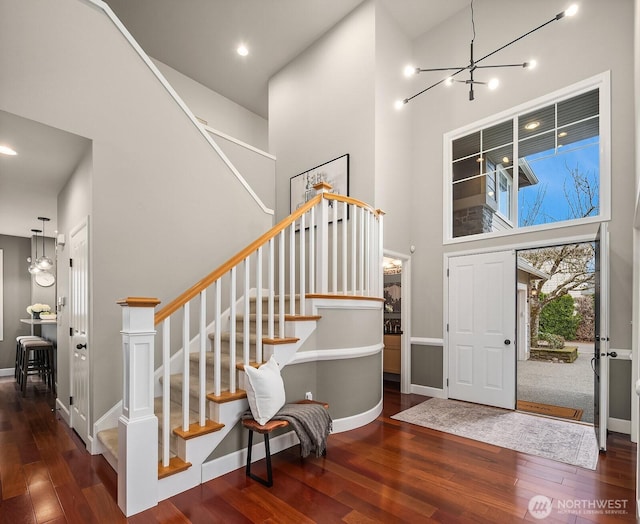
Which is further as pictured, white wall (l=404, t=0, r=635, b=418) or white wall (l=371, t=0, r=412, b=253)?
white wall (l=371, t=0, r=412, b=253)

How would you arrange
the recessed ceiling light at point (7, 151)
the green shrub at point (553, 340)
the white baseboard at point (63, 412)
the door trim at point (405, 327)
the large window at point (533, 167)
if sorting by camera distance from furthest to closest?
1. the green shrub at point (553, 340)
2. the door trim at point (405, 327)
3. the large window at point (533, 167)
4. the white baseboard at point (63, 412)
5. the recessed ceiling light at point (7, 151)

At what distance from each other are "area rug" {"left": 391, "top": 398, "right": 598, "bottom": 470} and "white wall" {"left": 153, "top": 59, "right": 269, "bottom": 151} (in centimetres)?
646

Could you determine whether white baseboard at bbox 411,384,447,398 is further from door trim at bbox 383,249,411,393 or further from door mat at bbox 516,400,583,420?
door mat at bbox 516,400,583,420

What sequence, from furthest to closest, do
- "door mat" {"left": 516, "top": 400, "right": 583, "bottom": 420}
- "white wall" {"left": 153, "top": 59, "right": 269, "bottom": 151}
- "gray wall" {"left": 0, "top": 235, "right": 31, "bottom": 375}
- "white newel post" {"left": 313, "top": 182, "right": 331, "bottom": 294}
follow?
1. "gray wall" {"left": 0, "top": 235, "right": 31, "bottom": 375}
2. "white wall" {"left": 153, "top": 59, "right": 269, "bottom": 151}
3. "door mat" {"left": 516, "top": 400, "right": 583, "bottom": 420}
4. "white newel post" {"left": 313, "top": 182, "right": 331, "bottom": 294}

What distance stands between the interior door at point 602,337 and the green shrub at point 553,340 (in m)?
8.34

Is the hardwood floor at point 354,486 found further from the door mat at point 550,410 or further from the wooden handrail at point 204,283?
the wooden handrail at point 204,283

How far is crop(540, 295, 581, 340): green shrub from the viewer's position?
10539 millimetres

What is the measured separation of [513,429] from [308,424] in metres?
2.48

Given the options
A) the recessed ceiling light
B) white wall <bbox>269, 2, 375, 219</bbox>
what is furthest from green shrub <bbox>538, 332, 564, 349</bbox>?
the recessed ceiling light

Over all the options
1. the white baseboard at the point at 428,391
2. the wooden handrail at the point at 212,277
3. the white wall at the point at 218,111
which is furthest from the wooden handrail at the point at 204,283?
the white wall at the point at 218,111

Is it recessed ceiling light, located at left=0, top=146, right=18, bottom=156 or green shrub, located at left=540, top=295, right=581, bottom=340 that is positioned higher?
recessed ceiling light, located at left=0, top=146, right=18, bottom=156

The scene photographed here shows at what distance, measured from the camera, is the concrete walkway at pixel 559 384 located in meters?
5.34

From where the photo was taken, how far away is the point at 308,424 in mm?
2785

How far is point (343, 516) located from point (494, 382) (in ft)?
10.9
